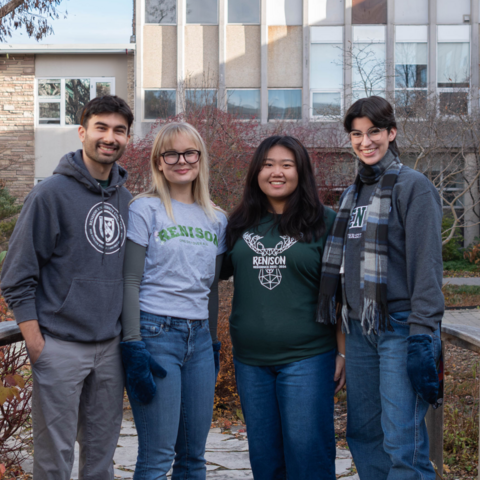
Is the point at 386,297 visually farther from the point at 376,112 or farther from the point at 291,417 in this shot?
the point at 376,112

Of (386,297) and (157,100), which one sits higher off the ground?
(157,100)

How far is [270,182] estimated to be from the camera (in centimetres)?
305

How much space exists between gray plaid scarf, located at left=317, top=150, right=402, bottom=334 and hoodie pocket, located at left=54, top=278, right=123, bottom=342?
3.34 ft

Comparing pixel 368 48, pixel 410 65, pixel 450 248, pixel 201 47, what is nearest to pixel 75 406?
pixel 450 248

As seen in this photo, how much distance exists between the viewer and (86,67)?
64.2 feet

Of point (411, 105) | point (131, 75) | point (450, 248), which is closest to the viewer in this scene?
point (411, 105)

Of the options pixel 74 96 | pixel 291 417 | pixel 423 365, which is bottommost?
pixel 291 417

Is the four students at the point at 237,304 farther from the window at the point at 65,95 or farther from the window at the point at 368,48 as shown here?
the window at the point at 65,95

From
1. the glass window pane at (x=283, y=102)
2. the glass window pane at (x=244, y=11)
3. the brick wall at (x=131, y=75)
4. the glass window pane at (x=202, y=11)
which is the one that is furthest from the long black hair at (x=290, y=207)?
the glass window pane at (x=202, y=11)

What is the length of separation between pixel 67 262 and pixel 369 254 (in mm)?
1397

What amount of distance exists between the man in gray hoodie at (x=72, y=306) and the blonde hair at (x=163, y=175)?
8.8 inches

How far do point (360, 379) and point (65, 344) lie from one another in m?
1.41

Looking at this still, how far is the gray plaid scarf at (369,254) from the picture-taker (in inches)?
104

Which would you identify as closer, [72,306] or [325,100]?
[72,306]
